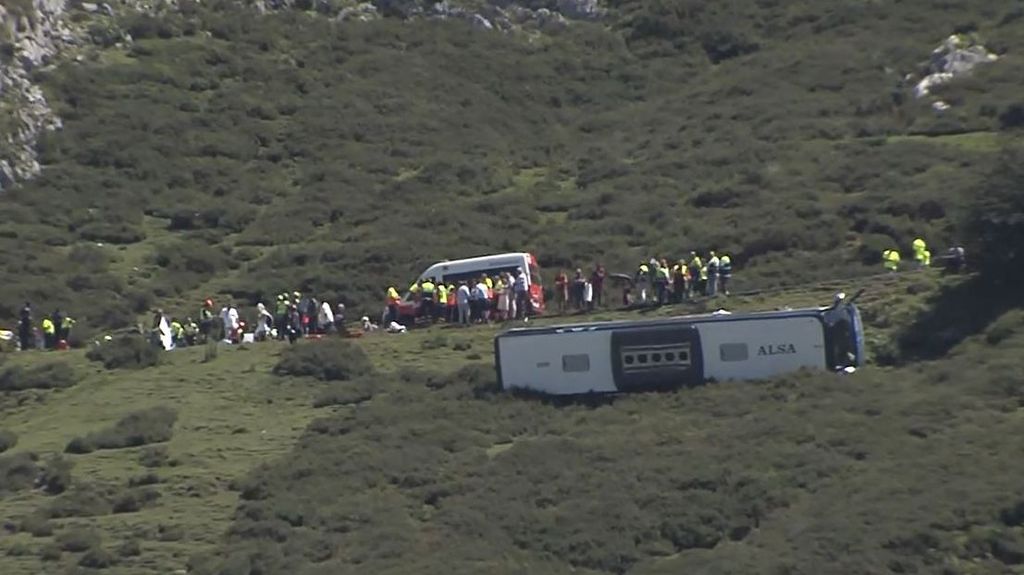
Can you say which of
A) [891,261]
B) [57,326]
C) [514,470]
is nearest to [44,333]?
[57,326]

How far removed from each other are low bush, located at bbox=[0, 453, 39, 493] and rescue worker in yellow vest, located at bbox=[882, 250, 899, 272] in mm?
20706

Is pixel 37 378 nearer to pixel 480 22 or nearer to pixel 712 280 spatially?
pixel 712 280

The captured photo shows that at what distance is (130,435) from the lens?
181ft

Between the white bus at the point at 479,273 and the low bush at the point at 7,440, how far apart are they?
1141 centimetres

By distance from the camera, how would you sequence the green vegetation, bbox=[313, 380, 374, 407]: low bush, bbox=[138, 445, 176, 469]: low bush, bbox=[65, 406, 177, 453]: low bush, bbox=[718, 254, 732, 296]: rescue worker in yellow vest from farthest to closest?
1. bbox=[718, 254, 732, 296]: rescue worker in yellow vest
2. bbox=[313, 380, 374, 407]: low bush
3. bbox=[65, 406, 177, 453]: low bush
4. bbox=[138, 445, 176, 469]: low bush
5. the green vegetation

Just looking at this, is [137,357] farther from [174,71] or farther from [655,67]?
[655,67]

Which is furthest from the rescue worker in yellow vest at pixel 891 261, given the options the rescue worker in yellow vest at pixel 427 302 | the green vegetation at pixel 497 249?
the rescue worker in yellow vest at pixel 427 302

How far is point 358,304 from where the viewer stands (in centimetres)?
7150

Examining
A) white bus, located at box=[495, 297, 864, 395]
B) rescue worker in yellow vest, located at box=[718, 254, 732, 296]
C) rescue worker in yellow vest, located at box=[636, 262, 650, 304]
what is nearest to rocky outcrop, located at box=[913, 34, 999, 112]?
rescue worker in yellow vest, located at box=[718, 254, 732, 296]

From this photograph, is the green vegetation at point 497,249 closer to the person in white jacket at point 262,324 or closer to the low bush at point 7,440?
the low bush at point 7,440

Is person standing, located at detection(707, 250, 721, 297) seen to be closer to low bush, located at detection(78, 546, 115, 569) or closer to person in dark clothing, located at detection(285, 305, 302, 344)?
person in dark clothing, located at detection(285, 305, 302, 344)

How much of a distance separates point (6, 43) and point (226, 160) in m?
8.01

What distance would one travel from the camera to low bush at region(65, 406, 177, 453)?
55.0m

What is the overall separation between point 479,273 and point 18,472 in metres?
16.5
